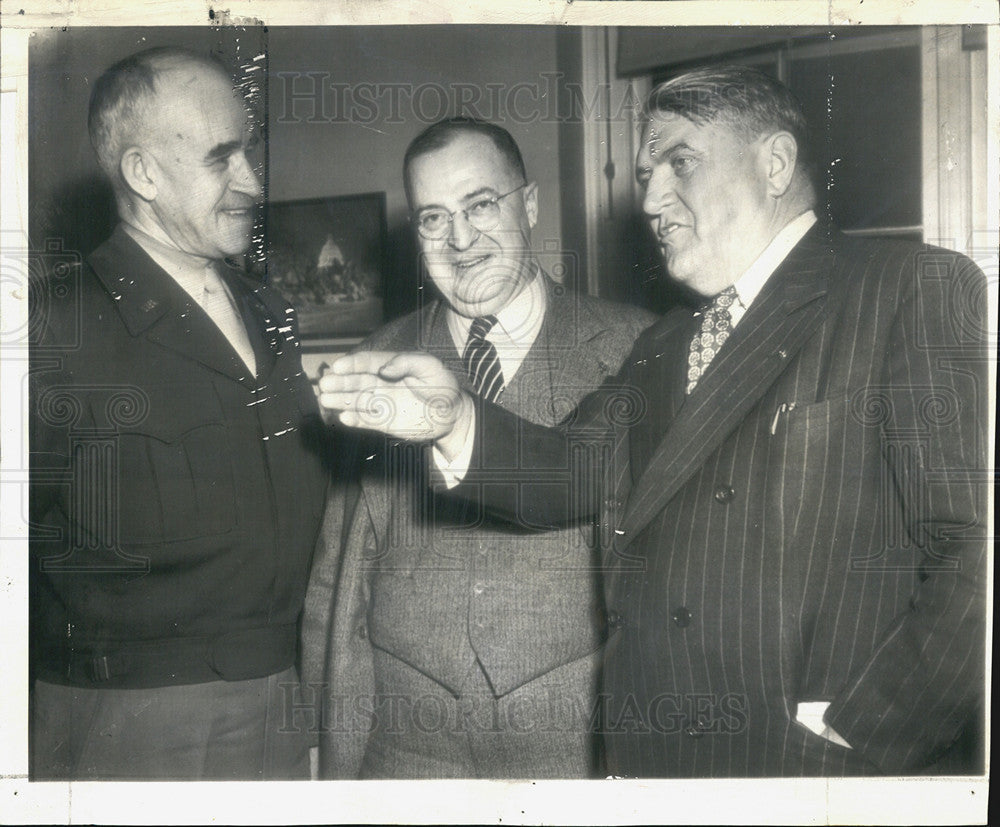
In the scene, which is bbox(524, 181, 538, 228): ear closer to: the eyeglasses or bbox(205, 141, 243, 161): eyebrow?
the eyeglasses

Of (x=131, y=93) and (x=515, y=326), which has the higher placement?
(x=131, y=93)

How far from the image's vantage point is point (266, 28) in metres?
2.91

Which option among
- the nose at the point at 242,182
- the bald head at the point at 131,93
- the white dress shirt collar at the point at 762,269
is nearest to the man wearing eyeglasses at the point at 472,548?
the white dress shirt collar at the point at 762,269

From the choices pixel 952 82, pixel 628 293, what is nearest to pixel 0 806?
pixel 628 293

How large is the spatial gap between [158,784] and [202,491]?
0.87 m

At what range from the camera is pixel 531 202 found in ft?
9.32

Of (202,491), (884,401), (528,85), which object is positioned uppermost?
(528,85)

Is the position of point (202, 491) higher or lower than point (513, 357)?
lower

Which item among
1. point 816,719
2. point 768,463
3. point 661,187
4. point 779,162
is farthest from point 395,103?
point 816,719

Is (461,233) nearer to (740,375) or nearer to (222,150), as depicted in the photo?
(222,150)

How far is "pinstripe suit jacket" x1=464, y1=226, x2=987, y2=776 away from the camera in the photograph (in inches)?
110

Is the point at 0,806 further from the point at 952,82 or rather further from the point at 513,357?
the point at 952,82

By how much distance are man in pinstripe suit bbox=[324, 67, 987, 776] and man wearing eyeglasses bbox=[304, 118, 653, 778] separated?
78mm

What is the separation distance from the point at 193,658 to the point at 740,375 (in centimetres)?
172
